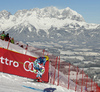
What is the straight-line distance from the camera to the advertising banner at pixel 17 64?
51.8 ft

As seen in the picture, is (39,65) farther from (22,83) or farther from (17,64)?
(22,83)

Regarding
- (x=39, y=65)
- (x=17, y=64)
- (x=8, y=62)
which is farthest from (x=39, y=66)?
(x=8, y=62)

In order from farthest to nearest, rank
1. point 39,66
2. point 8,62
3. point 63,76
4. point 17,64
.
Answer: point 63,76 < point 39,66 < point 17,64 < point 8,62

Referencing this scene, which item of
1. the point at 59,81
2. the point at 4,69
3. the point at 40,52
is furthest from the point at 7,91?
the point at 40,52

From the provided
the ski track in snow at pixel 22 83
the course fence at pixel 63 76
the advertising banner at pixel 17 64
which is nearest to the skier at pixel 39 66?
the advertising banner at pixel 17 64

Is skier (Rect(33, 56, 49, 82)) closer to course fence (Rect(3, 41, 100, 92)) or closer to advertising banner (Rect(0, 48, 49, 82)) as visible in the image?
advertising banner (Rect(0, 48, 49, 82))

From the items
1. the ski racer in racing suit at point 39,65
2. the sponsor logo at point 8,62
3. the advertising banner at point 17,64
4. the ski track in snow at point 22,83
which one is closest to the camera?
the ski track in snow at point 22,83

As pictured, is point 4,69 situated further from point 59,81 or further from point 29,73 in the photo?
point 59,81

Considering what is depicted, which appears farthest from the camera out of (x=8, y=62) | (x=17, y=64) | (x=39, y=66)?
(x=39, y=66)

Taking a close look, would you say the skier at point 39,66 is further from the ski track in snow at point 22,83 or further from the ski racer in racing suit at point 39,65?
the ski track in snow at point 22,83

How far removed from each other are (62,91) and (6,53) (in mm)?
5887

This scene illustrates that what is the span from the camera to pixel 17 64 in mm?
16312

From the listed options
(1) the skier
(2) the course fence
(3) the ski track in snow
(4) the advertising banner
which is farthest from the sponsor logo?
(2) the course fence

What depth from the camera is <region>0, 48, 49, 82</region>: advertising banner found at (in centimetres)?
1577
